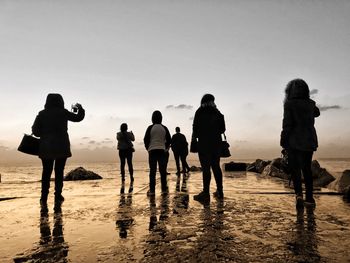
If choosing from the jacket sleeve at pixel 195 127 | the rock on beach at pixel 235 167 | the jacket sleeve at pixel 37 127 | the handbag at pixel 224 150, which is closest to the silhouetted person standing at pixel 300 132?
the handbag at pixel 224 150

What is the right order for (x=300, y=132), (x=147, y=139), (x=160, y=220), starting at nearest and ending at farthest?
(x=160, y=220)
(x=300, y=132)
(x=147, y=139)

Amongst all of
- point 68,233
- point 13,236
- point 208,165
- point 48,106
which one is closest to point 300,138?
point 208,165

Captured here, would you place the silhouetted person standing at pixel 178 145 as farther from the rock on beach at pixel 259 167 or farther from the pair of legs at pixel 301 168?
the pair of legs at pixel 301 168

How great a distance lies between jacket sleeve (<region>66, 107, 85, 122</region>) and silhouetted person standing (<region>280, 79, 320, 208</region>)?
3.53 metres

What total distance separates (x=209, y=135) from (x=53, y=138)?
271 cm

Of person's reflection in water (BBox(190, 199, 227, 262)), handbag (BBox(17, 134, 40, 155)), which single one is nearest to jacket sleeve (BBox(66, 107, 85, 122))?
handbag (BBox(17, 134, 40, 155))

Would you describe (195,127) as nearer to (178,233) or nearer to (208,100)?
(208,100)

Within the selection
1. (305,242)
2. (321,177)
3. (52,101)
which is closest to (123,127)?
(52,101)

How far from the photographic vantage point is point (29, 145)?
519cm

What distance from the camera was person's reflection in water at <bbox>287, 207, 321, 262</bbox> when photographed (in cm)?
203

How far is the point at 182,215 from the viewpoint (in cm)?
359

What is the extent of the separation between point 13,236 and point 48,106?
296cm

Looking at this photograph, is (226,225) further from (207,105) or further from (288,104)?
(207,105)

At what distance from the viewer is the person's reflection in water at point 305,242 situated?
2029 millimetres
